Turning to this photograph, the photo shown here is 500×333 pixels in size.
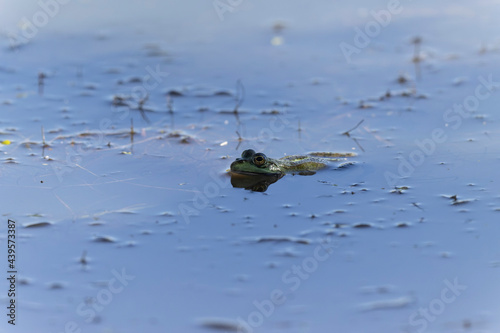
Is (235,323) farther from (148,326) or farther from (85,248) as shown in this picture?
(85,248)

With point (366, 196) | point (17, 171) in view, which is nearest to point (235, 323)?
point (366, 196)

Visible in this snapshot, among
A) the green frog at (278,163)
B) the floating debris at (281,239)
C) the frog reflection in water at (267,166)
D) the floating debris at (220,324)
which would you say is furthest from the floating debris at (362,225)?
the floating debris at (220,324)

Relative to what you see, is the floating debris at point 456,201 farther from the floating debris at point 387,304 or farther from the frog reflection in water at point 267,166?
the floating debris at point 387,304

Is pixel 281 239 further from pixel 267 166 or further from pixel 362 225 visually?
pixel 267 166

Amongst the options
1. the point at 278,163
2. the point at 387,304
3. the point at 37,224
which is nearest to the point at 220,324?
the point at 387,304

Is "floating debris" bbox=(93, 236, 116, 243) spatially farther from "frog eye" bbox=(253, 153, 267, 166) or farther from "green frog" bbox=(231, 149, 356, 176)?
"frog eye" bbox=(253, 153, 267, 166)

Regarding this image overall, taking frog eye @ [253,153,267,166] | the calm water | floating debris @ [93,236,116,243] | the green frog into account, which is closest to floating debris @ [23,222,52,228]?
the calm water

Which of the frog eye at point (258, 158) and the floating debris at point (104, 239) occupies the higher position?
the frog eye at point (258, 158)
